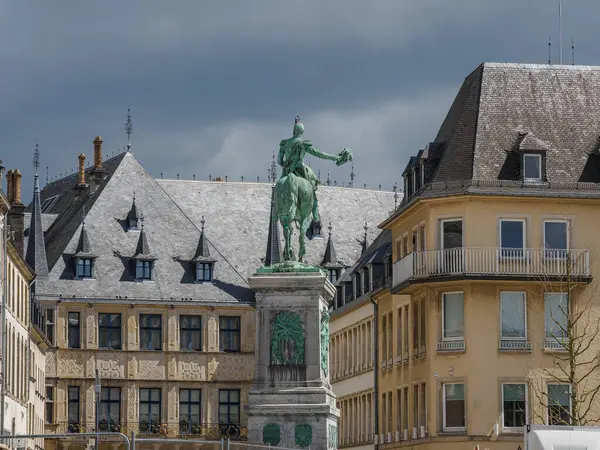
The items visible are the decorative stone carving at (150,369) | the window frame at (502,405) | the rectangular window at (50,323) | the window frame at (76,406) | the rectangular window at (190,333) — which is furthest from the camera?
the rectangular window at (190,333)

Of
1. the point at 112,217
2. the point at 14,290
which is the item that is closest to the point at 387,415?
the point at 14,290

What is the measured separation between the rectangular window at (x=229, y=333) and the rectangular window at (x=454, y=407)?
127 ft

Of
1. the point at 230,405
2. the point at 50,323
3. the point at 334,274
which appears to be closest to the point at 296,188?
the point at 50,323

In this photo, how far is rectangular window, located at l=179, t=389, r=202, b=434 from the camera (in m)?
106

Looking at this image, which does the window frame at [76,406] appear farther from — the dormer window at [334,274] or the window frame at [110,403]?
the dormer window at [334,274]

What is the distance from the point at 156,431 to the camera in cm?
10531

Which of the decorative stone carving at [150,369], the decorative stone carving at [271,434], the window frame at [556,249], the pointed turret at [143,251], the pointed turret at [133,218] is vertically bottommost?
the decorative stone carving at [271,434]

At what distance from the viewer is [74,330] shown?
105812 mm

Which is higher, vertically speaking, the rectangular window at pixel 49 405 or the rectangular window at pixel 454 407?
the rectangular window at pixel 49 405

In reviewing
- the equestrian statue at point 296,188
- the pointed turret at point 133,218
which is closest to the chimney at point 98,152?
the pointed turret at point 133,218

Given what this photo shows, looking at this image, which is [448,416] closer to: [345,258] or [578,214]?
[578,214]

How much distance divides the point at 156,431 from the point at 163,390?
2526mm

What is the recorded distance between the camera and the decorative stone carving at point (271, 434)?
152 ft

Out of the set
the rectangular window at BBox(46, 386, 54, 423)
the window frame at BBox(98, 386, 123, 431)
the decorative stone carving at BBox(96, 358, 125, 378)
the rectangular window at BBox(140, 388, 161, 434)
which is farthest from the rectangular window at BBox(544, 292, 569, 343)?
the rectangular window at BBox(46, 386, 54, 423)
